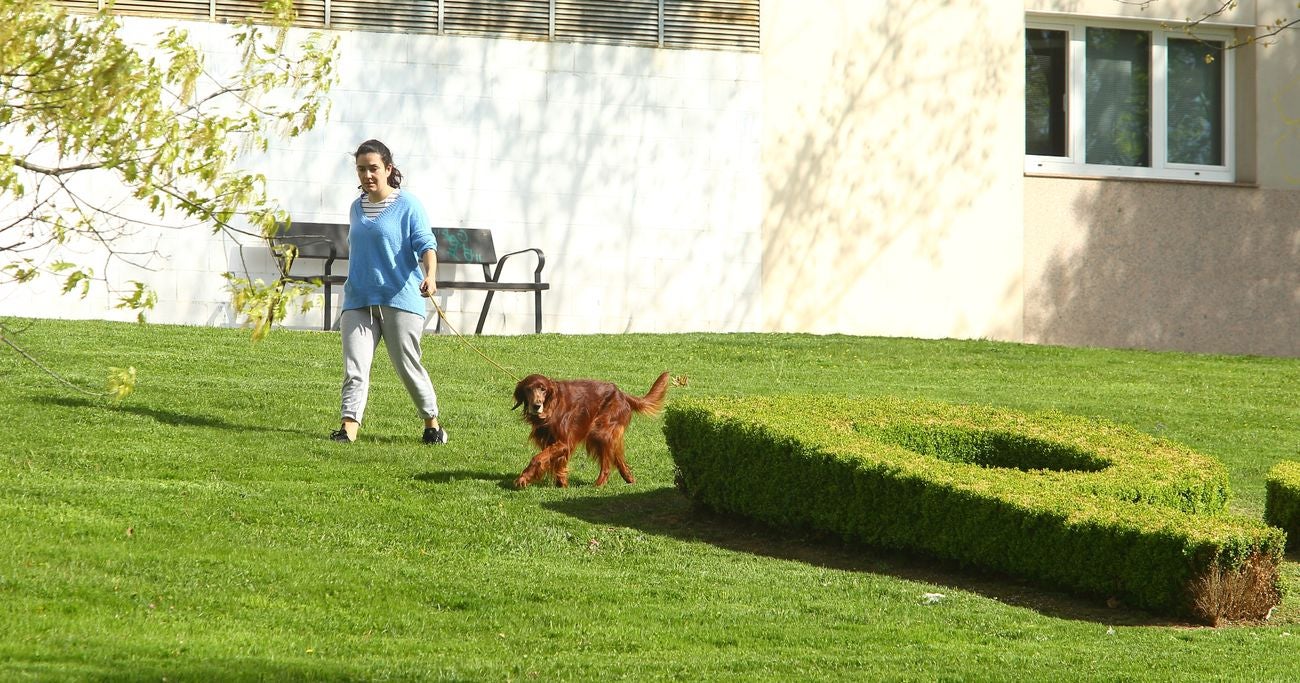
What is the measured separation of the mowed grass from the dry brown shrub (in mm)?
154

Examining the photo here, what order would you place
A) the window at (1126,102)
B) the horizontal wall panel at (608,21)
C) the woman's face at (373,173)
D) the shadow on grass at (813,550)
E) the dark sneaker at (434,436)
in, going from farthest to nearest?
the window at (1126,102), the horizontal wall panel at (608,21), the dark sneaker at (434,436), the woman's face at (373,173), the shadow on grass at (813,550)

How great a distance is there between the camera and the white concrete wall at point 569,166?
56.2 feet

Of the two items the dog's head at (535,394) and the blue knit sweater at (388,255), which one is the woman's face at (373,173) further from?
the dog's head at (535,394)

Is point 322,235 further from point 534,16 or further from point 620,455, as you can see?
point 620,455

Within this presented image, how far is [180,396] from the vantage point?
10883 millimetres

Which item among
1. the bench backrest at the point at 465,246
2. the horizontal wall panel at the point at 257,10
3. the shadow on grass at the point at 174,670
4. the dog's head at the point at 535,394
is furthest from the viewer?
the bench backrest at the point at 465,246

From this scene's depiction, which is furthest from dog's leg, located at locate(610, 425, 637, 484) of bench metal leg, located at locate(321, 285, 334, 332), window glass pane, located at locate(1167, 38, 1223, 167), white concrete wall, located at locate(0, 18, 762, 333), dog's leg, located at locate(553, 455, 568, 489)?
window glass pane, located at locate(1167, 38, 1223, 167)

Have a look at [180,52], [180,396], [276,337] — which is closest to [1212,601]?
[180,52]

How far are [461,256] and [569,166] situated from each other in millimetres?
1762

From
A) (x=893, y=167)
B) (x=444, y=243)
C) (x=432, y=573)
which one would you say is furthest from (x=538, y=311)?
(x=432, y=573)

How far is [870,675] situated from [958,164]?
14.2 meters

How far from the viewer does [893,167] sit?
739 inches

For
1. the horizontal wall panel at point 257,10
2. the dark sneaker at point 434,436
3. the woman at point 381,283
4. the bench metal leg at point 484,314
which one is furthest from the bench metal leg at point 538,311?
the woman at point 381,283

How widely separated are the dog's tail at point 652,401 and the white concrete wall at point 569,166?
28.1 feet
